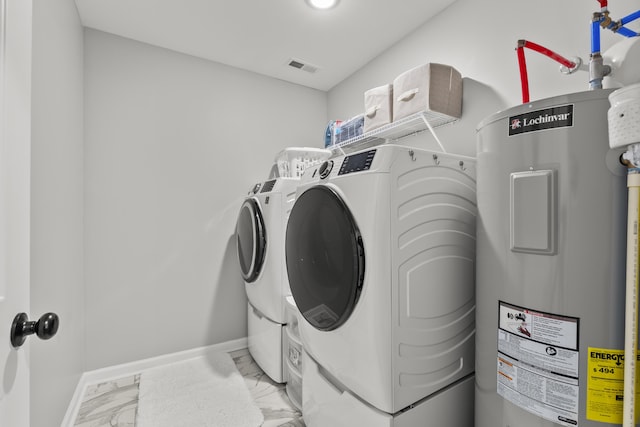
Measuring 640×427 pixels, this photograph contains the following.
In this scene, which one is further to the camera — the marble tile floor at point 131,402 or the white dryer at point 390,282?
the marble tile floor at point 131,402

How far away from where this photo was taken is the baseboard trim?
1.85m

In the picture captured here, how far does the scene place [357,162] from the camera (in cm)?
120

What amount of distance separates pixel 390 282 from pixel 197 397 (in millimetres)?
1654

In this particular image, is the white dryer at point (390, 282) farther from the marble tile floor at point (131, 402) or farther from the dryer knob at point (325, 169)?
the marble tile floor at point (131, 402)

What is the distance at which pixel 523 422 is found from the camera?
0.96 meters

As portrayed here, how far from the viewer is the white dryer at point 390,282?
3.61 ft

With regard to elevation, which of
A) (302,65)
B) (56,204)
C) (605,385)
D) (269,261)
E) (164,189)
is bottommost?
(605,385)

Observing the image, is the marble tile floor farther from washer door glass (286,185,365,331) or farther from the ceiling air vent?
the ceiling air vent

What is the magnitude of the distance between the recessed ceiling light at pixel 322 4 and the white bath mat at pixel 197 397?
252 centimetres

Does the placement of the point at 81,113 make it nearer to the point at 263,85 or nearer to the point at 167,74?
the point at 167,74

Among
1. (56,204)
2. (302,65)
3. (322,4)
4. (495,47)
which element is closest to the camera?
(56,204)

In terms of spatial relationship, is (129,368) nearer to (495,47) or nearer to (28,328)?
(28,328)

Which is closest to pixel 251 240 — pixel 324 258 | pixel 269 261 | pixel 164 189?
pixel 269 261

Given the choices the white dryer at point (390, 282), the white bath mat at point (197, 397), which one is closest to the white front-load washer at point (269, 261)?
the white bath mat at point (197, 397)
